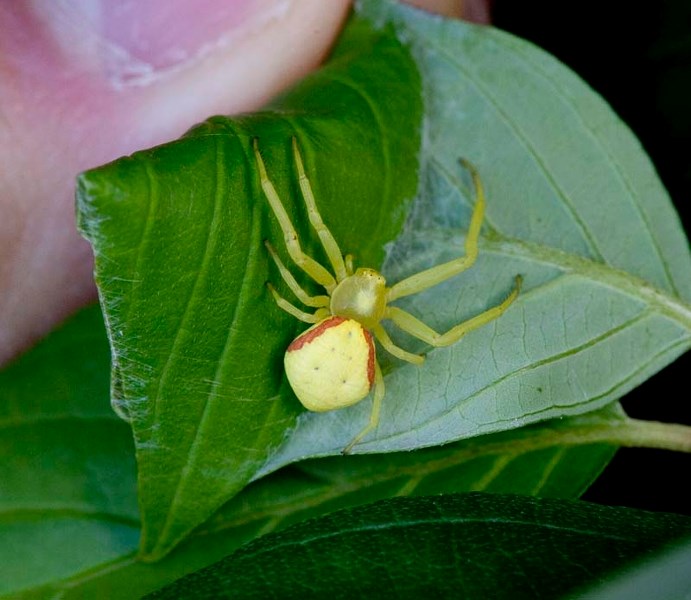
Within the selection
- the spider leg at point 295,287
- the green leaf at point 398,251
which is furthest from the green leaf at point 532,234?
the spider leg at point 295,287

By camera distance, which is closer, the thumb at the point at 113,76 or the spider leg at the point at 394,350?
the spider leg at the point at 394,350

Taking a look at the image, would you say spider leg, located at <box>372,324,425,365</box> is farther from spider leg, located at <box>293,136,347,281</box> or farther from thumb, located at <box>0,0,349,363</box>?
thumb, located at <box>0,0,349,363</box>

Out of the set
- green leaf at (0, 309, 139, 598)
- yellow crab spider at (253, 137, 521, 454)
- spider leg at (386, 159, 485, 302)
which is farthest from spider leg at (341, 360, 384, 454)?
green leaf at (0, 309, 139, 598)

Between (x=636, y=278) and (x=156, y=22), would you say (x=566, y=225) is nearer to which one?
(x=636, y=278)

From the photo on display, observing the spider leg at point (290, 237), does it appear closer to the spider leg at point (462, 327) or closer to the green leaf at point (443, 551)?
the spider leg at point (462, 327)

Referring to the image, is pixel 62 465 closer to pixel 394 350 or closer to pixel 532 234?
pixel 394 350

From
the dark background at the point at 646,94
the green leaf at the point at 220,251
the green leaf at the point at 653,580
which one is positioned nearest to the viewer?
the green leaf at the point at 653,580

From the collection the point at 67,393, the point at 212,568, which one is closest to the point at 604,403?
the point at 212,568
